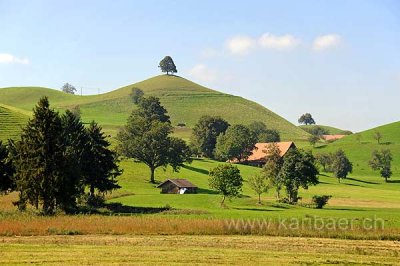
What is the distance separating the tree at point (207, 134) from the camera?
575ft

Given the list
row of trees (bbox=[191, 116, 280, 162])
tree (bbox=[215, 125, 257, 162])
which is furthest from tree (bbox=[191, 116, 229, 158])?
tree (bbox=[215, 125, 257, 162])

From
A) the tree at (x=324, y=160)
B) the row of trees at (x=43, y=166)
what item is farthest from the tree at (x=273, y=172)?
the tree at (x=324, y=160)

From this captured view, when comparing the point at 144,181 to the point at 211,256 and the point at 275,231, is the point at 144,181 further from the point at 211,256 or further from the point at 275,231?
the point at 211,256

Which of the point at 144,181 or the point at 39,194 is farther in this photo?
the point at 144,181

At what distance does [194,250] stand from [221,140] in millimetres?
131967

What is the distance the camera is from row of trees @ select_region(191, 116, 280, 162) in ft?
534

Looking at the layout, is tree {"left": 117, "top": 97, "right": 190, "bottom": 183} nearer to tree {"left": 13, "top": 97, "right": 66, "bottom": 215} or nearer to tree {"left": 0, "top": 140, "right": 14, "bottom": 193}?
tree {"left": 0, "top": 140, "right": 14, "bottom": 193}

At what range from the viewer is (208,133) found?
17588 cm

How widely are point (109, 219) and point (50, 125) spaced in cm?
1850

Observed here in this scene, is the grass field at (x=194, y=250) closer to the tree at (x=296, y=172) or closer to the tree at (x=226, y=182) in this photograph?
the tree at (x=226, y=182)

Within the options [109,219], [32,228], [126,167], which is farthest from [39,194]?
[126,167]

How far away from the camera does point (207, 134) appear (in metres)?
176

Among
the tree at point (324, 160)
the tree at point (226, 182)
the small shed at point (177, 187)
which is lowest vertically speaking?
the small shed at point (177, 187)

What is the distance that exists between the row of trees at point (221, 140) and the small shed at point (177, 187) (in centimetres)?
5985
